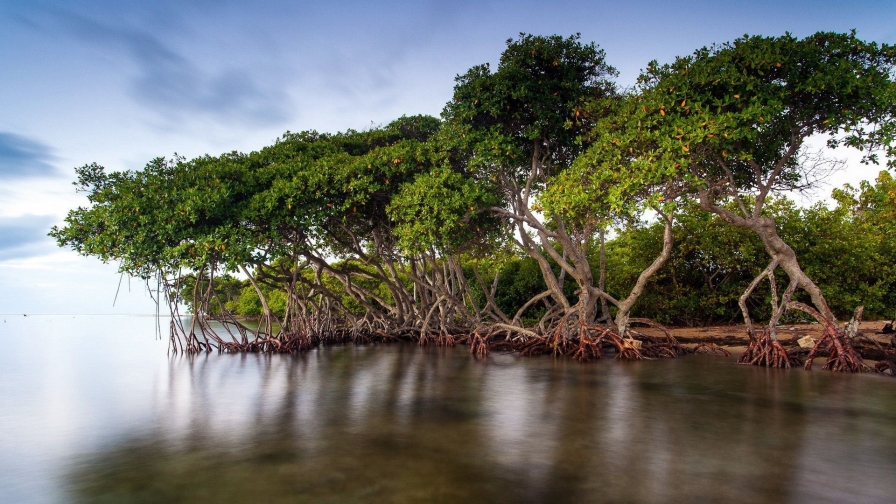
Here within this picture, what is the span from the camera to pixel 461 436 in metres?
6.70

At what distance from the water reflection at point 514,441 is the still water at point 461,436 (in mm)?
28

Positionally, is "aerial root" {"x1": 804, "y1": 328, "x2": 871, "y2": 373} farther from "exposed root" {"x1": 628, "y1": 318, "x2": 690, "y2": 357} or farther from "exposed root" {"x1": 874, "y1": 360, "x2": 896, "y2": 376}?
"exposed root" {"x1": 628, "y1": 318, "x2": 690, "y2": 357}

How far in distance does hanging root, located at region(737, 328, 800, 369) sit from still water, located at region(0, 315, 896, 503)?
64 cm

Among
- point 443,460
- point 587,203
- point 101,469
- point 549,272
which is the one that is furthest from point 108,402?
point 549,272

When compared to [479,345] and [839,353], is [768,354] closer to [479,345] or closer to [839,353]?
[839,353]

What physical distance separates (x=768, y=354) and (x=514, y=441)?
7875 mm

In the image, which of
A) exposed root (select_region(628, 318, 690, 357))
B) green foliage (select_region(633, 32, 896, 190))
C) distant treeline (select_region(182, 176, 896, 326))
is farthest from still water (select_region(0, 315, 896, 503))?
distant treeline (select_region(182, 176, 896, 326))

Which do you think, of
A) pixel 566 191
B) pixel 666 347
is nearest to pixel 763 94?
pixel 566 191

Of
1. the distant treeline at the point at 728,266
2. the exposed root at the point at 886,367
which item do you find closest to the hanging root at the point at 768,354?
the exposed root at the point at 886,367

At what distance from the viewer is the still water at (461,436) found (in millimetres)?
5012

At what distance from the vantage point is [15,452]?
6.68 meters

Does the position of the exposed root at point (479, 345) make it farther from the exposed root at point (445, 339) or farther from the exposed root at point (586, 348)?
the exposed root at point (586, 348)

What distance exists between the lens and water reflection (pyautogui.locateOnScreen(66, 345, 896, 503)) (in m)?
4.96

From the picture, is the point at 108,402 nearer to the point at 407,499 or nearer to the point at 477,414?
the point at 477,414
